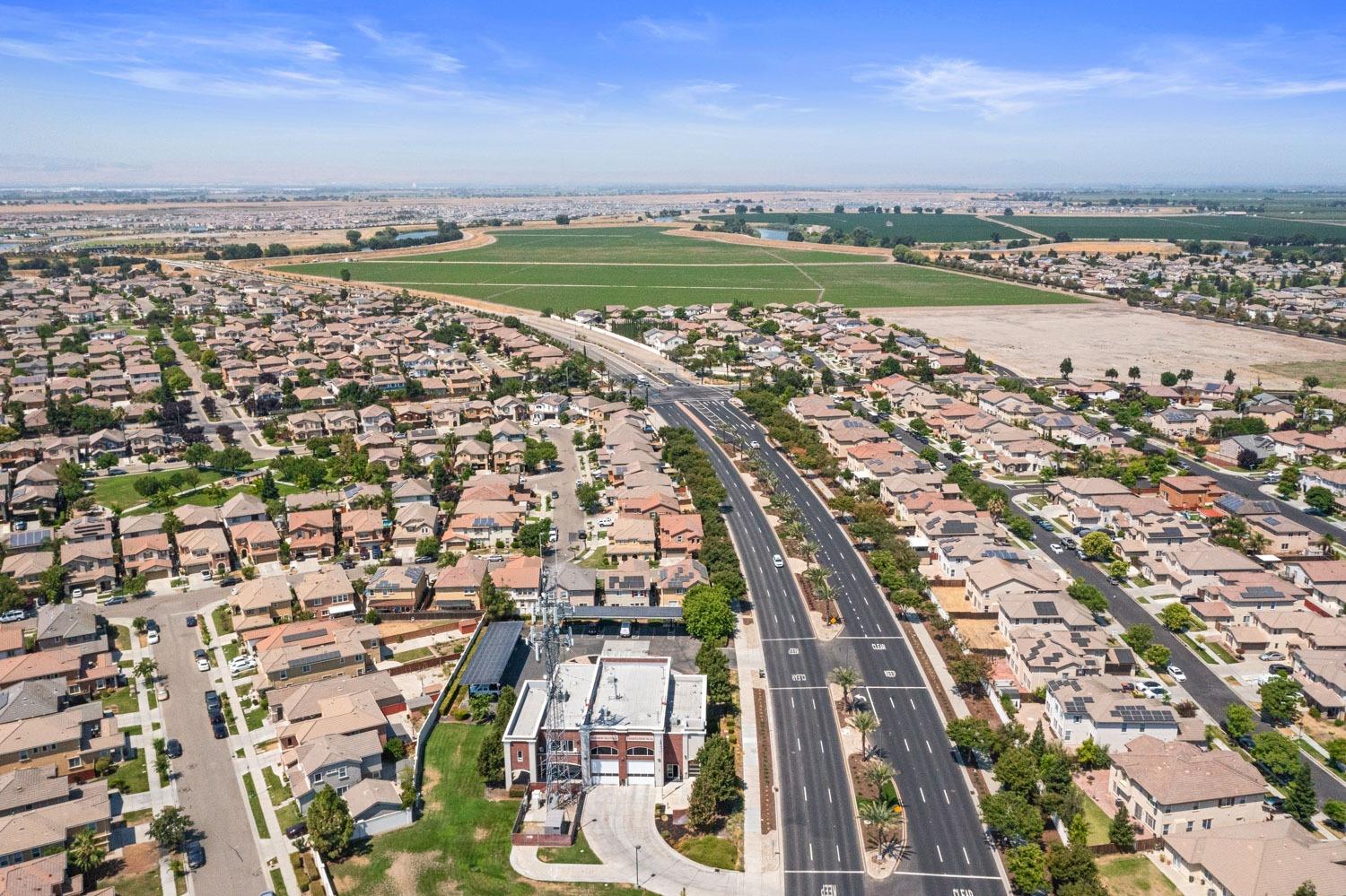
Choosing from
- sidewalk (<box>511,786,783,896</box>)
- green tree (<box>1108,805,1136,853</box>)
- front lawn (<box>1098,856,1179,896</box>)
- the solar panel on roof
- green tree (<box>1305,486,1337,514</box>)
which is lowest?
sidewalk (<box>511,786,783,896</box>)

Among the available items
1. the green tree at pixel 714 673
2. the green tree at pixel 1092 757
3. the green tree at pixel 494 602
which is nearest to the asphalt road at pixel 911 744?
the green tree at pixel 1092 757

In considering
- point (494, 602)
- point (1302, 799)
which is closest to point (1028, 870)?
point (1302, 799)

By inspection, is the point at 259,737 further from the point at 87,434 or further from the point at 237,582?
the point at 87,434

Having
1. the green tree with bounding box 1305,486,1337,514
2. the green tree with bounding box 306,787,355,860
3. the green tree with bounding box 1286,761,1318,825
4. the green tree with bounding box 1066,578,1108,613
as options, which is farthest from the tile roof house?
the green tree with bounding box 1305,486,1337,514

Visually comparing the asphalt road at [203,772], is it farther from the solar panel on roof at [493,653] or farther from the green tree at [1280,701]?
the green tree at [1280,701]

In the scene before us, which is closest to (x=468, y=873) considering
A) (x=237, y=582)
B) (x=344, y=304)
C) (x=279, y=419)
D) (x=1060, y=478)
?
(x=237, y=582)

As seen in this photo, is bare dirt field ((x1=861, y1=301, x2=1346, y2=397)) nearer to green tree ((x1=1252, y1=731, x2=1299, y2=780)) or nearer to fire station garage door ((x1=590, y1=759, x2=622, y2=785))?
green tree ((x1=1252, y1=731, x2=1299, y2=780))
